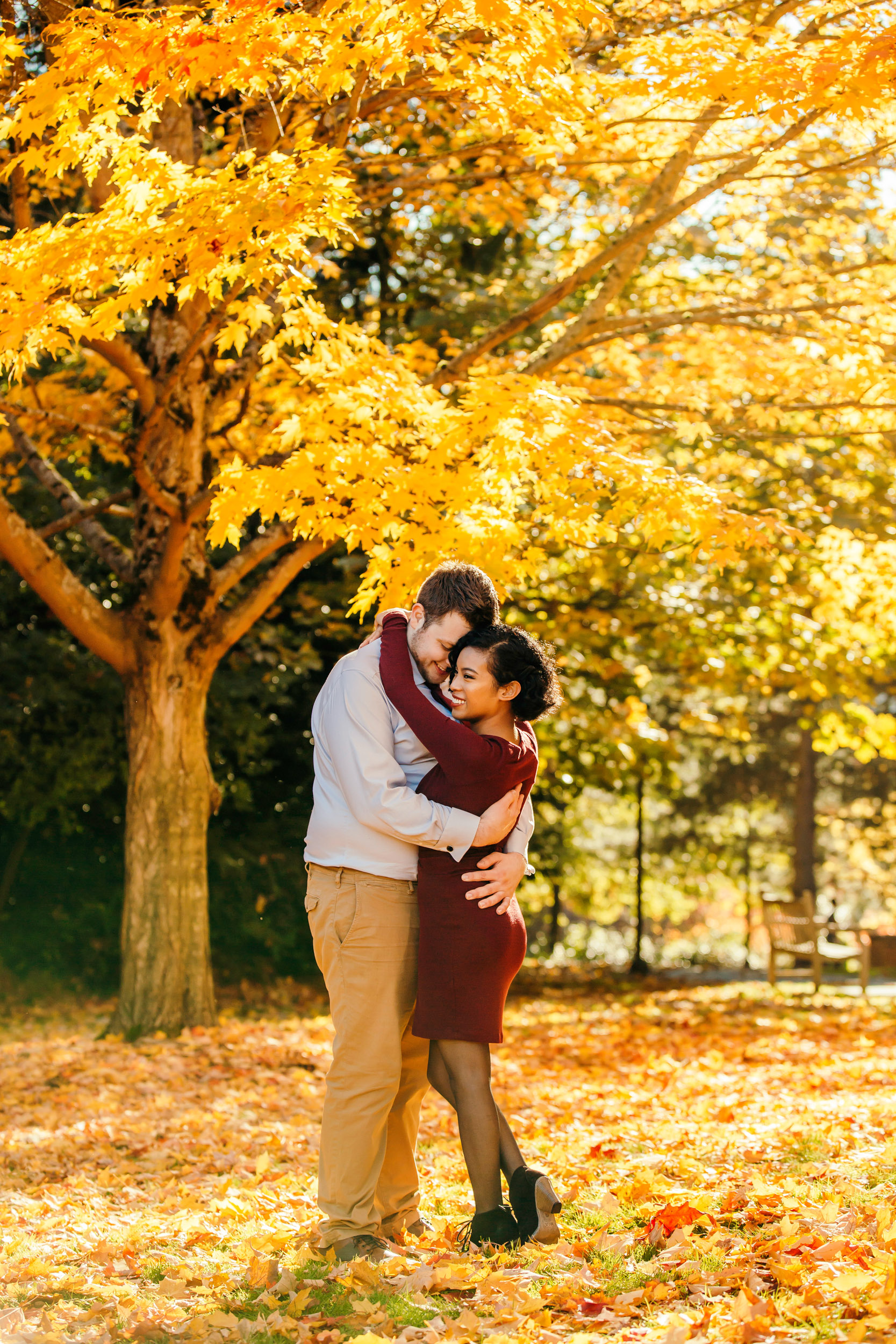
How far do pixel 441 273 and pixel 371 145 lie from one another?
1.94 metres

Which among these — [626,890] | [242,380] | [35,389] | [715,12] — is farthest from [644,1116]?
[626,890]

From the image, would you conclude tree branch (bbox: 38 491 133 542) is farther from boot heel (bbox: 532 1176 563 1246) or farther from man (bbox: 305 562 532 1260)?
boot heel (bbox: 532 1176 563 1246)

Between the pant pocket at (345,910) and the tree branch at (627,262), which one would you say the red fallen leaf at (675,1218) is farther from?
the tree branch at (627,262)

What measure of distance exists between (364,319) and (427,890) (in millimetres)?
9306

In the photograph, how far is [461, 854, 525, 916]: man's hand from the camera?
3525mm

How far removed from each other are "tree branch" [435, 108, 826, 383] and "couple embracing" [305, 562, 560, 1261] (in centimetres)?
457

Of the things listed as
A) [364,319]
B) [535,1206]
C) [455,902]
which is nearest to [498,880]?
[455,902]

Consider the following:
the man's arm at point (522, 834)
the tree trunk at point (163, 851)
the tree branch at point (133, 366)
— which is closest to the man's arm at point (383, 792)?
the man's arm at point (522, 834)

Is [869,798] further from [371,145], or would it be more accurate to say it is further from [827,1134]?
[827,1134]

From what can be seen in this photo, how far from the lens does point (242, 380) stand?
806 cm

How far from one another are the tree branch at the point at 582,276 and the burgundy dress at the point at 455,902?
4744 mm

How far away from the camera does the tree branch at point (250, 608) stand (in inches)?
326

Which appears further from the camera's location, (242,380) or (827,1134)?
(242,380)

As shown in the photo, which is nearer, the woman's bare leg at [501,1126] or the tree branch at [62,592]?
the woman's bare leg at [501,1126]
